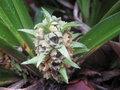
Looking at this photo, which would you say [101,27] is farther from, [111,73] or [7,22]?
[7,22]

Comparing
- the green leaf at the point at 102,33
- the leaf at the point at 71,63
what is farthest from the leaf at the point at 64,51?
the green leaf at the point at 102,33

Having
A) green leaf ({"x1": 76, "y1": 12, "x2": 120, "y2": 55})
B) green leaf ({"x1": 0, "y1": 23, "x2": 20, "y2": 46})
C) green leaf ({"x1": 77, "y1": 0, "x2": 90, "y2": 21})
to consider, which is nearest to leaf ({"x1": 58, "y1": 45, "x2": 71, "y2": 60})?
green leaf ({"x1": 76, "y1": 12, "x2": 120, "y2": 55})

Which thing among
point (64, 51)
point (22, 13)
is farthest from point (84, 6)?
point (64, 51)

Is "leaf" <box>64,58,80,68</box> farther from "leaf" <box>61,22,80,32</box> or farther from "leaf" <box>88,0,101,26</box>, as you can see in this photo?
"leaf" <box>88,0,101,26</box>

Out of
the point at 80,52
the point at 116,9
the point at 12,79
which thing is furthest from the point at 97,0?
the point at 12,79

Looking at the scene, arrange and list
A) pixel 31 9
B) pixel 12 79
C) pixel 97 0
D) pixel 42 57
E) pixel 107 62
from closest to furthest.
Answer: pixel 42 57 → pixel 12 79 → pixel 107 62 → pixel 97 0 → pixel 31 9
